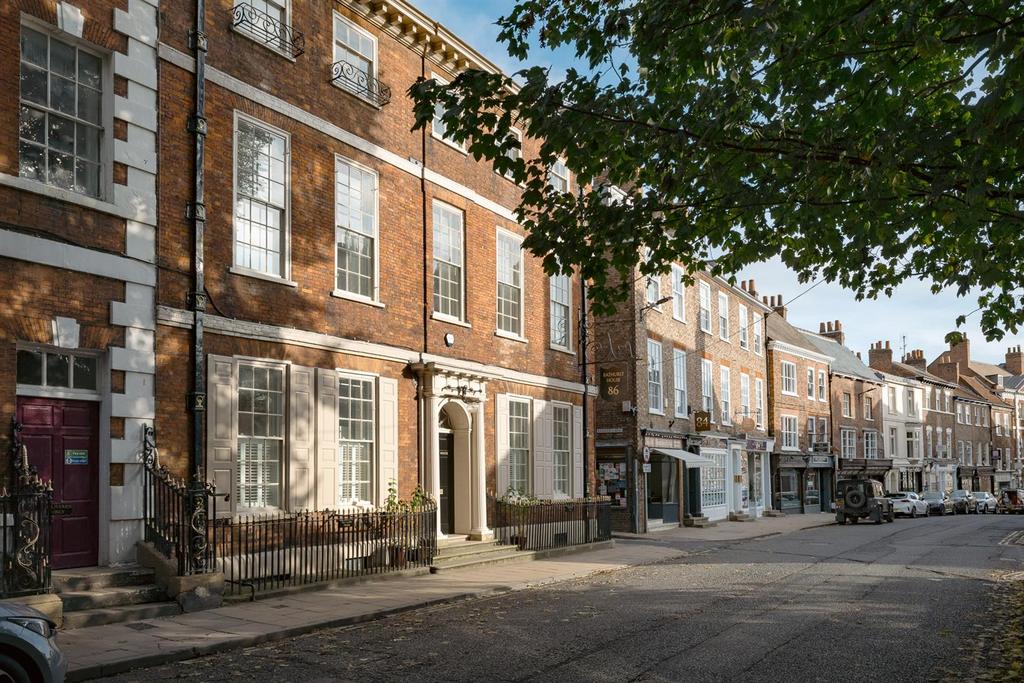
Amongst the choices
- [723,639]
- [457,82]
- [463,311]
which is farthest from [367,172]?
[723,639]

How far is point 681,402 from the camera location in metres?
34.8

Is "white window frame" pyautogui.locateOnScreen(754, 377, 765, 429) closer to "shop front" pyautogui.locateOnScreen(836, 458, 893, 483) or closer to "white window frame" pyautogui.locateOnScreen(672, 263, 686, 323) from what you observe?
"white window frame" pyautogui.locateOnScreen(672, 263, 686, 323)

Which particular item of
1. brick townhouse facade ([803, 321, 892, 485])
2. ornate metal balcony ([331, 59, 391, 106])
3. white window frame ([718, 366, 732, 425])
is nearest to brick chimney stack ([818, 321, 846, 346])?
brick townhouse facade ([803, 321, 892, 485])

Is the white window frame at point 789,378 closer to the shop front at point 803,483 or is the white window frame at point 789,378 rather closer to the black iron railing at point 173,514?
the shop front at point 803,483

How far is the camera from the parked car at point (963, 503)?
5241 centimetres

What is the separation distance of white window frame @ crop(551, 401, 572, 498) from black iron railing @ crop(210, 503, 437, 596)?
6149 mm

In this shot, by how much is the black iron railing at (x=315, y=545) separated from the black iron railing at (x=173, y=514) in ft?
0.81

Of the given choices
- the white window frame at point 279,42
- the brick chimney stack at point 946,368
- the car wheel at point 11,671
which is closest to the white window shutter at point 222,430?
the white window frame at point 279,42

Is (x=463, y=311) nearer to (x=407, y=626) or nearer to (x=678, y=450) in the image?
(x=407, y=626)

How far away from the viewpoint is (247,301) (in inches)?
582

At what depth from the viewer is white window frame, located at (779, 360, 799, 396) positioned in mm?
46656

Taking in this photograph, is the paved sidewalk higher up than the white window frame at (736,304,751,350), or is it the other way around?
the white window frame at (736,304,751,350)

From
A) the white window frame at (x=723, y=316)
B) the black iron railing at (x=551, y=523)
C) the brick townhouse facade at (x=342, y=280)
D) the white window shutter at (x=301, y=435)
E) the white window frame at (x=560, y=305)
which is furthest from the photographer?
the white window frame at (x=723, y=316)

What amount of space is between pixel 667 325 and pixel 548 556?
586 inches
